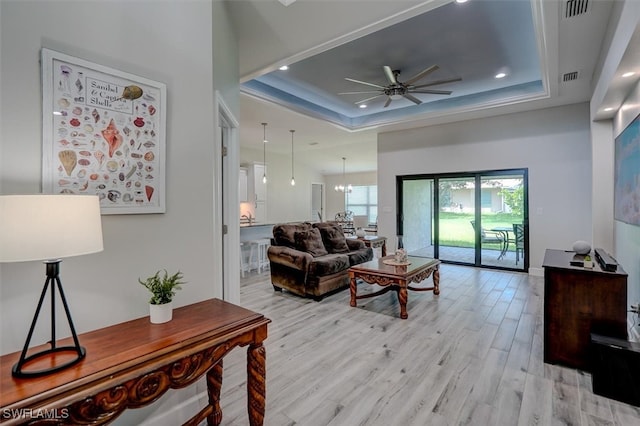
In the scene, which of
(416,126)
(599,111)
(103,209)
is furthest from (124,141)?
(416,126)

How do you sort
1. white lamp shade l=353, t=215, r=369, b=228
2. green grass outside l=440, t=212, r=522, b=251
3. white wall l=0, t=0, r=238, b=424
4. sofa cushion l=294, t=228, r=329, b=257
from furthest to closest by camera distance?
white lamp shade l=353, t=215, r=369, b=228 → green grass outside l=440, t=212, r=522, b=251 → sofa cushion l=294, t=228, r=329, b=257 → white wall l=0, t=0, r=238, b=424

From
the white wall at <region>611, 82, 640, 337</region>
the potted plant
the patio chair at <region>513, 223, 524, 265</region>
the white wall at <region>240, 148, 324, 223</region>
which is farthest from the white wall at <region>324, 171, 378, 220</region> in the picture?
the potted plant

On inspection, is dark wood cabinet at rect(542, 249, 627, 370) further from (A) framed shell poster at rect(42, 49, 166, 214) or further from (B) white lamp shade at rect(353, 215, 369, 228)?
(B) white lamp shade at rect(353, 215, 369, 228)

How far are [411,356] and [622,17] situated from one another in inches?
125

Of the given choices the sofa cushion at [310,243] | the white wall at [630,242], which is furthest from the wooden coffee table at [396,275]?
the white wall at [630,242]

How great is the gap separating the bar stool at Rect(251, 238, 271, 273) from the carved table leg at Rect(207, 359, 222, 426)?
4.07 meters

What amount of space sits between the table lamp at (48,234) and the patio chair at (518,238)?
6.56 metres

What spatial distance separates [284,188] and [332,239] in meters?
4.97

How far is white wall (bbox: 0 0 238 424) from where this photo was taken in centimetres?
127

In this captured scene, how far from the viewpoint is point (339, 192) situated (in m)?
12.4

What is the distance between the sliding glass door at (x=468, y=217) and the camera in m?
5.86

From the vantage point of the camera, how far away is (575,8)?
260 centimetres

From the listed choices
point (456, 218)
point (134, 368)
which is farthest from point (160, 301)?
point (456, 218)

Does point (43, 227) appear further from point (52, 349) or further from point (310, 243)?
point (310, 243)
